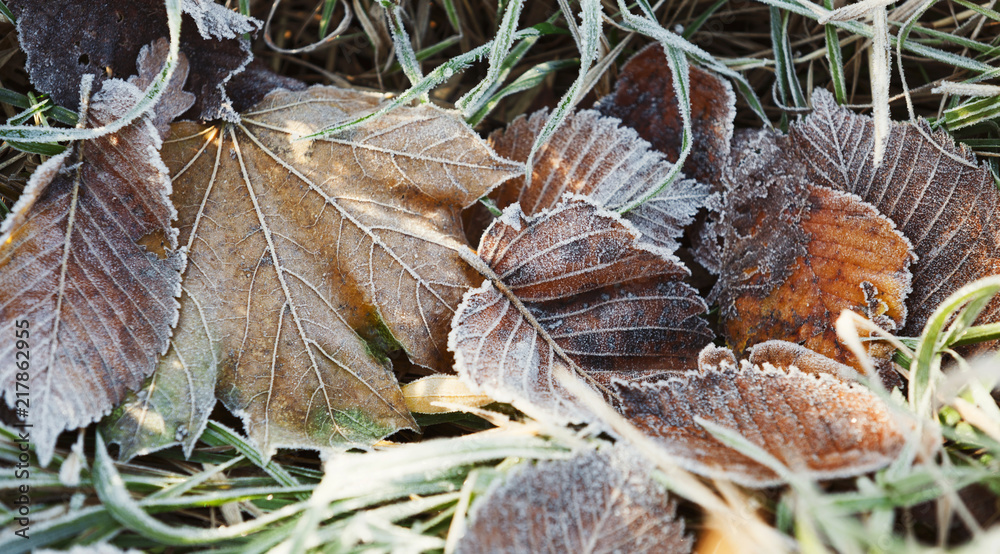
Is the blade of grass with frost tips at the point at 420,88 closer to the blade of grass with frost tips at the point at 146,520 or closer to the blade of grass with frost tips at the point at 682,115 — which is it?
the blade of grass with frost tips at the point at 682,115

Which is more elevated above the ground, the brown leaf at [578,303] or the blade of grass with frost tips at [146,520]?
the brown leaf at [578,303]

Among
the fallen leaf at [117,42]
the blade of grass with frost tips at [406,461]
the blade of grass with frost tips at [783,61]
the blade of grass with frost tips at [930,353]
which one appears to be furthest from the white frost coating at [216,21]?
the blade of grass with frost tips at [930,353]

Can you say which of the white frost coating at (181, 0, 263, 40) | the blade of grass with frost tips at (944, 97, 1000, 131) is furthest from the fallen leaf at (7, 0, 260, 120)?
the blade of grass with frost tips at (944, 97, 1000, 131)

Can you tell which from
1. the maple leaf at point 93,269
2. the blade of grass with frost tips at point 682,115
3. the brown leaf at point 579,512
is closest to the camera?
the brown leaf at point 579,512

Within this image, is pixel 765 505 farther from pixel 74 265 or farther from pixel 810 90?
pixel 74 265


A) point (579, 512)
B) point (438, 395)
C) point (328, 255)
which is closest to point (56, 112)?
point (328, 255)

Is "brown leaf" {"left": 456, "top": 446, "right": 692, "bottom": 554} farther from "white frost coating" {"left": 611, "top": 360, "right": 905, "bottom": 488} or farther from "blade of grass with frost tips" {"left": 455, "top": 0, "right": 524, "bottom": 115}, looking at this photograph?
"blade of grass with frost tips" {"left": 455, "top": 0, "right": 524, "bottom": 115}
